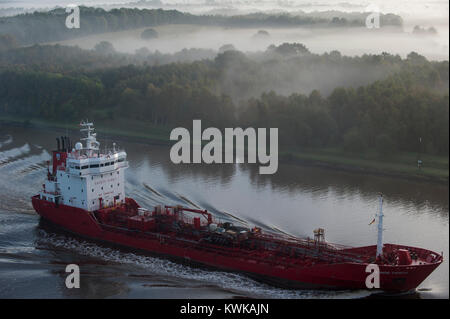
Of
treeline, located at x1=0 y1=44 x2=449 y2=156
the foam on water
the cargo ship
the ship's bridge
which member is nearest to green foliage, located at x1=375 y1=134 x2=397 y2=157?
treeline, located at x1=0 y1=44 x2=449 y2=156

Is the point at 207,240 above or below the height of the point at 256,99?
below

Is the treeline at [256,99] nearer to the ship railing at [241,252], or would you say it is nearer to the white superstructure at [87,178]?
the ship railing at [241,252]

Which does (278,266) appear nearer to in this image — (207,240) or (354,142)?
(207,240)

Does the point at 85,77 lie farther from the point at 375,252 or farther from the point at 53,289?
the point at 375,252

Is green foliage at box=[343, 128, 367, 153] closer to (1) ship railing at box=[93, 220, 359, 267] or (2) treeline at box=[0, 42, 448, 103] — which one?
(2) treeline at box=[0, 42, 448, 103]

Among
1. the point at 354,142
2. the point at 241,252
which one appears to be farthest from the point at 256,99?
the point at 241,252
